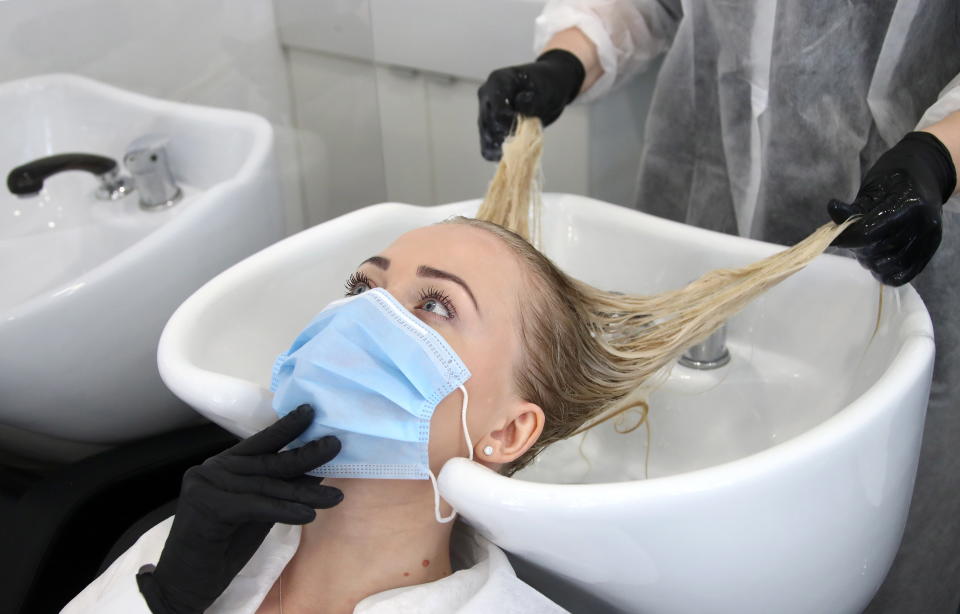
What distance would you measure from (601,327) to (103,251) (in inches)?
30.1

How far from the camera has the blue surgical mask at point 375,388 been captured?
2.73 ft

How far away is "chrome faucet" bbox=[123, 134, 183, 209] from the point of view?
1.32 m

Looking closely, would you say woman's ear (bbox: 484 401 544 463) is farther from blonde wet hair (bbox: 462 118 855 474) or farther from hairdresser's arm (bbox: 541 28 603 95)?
hairdresser's arm (bbox: 541 28 603 95)

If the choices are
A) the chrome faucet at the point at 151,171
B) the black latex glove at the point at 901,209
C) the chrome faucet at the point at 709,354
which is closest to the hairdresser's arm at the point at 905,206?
the black latex glove at the point at 901,209

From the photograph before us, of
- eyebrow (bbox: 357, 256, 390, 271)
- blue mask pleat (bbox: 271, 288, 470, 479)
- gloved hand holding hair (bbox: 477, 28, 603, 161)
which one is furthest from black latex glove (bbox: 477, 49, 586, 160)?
blue mask pleat (bbox: 271, 288, 470, 479)

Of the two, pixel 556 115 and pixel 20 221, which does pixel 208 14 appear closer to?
pixel 20 221

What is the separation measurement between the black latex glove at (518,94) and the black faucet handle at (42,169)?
56 centimetres

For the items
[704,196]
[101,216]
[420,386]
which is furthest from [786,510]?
[101,216]

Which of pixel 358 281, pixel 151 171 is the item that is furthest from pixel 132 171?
pixel 358 281

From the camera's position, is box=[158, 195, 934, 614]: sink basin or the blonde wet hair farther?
the blonde wet hair

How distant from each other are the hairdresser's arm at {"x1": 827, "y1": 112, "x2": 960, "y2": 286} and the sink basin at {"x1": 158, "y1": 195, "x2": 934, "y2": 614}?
7 centimetres

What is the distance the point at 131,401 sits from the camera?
121 cm

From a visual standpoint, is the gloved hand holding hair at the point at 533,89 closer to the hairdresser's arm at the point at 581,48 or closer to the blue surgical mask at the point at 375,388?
the hairdresser's arm at the point at 581,48

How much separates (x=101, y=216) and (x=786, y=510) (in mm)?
1059
